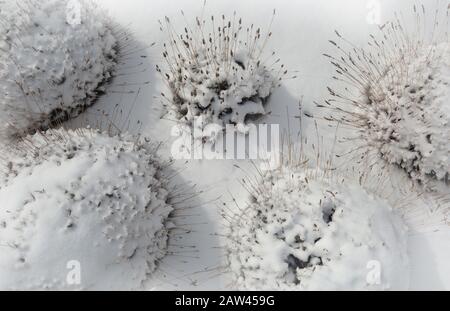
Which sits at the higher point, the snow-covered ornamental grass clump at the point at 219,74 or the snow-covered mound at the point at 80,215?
the snow-covered ornamental grass clump at the point at 219,74

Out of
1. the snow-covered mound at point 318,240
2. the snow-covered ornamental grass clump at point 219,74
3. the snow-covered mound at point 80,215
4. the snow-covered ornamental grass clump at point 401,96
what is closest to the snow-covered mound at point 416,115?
the snow-covered ornamental grass clump at point 401,96

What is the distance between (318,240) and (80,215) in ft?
4.92

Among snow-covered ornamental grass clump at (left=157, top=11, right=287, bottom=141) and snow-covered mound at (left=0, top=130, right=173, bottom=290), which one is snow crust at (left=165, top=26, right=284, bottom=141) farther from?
snow-covered mound at (left=0, top=130, right=173, bottom=290)

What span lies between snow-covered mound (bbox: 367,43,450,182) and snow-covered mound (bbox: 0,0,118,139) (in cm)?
218

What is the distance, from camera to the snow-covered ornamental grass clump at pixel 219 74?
3.10 metres

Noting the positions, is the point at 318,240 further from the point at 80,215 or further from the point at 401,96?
the point at 80,215

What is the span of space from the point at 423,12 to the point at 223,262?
8.38ft

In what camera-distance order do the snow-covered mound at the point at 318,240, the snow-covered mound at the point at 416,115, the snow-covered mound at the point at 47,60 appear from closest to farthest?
1. the snow-covered mound at the point at 318,240
2. the snow-covered mound at the point at 416,115
3. the snow-covered mound at the point at 47,60

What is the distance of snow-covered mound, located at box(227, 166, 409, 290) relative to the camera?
2.46 meters

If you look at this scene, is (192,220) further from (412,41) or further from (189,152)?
(412,41)

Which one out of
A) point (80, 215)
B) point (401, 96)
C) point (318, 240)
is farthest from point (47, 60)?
point (401, 96)

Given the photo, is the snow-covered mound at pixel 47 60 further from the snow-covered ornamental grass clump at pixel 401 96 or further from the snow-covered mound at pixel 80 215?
the snow-covered ornamental grass clump at pixel 401 96

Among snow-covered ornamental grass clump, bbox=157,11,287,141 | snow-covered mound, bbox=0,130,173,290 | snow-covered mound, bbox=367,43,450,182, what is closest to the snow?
snow-covered ornamental grass clump, bbox=157,11,287,141

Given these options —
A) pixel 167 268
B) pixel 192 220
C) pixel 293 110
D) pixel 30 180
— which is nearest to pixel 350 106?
pixel 293 110
